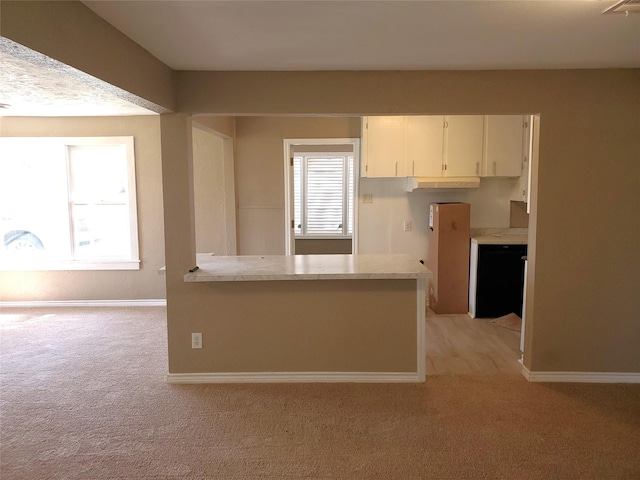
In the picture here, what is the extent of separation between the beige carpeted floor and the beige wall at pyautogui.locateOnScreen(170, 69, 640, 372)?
0.93m

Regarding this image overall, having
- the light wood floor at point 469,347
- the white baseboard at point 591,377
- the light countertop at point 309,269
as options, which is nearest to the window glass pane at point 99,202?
the light countertop at point 309,269

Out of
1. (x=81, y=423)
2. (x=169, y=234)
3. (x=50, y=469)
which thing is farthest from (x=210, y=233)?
(x=50, y=469)

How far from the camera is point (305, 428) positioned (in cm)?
275

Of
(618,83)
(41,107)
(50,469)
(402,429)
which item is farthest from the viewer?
(41,107)

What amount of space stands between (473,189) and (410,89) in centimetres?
251

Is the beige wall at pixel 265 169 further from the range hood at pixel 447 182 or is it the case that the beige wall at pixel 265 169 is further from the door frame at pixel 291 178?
the range hood at pixel 447 182

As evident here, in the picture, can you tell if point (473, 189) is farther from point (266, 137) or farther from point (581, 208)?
point (266, 137)

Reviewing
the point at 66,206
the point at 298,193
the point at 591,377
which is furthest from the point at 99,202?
the point at 591,377

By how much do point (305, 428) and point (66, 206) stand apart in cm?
429

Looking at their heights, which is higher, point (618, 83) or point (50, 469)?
point (618, 83)

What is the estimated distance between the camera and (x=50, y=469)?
2.36m

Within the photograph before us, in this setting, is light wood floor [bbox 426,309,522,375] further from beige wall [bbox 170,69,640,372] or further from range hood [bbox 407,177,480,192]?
range hood [bbox 407,177,480,192]

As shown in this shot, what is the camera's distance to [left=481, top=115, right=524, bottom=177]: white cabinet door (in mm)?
4891

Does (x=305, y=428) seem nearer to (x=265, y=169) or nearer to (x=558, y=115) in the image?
(x=558, y=115)
